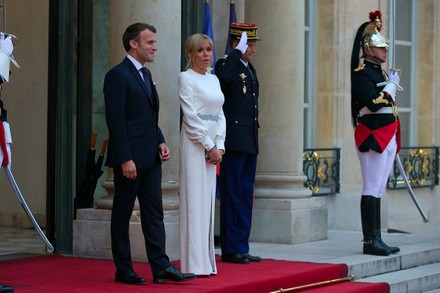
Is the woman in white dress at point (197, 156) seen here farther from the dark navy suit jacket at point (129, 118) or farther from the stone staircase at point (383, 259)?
the stone staircase at point (383, 259)

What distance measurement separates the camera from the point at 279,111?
1148cm

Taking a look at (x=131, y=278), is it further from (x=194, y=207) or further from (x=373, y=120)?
(x=373, y=120)

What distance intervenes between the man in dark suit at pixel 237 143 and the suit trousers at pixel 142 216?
1.42m

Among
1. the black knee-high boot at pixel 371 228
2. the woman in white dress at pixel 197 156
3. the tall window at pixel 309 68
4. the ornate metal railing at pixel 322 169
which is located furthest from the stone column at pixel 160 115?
the tall window at pixel 309 68

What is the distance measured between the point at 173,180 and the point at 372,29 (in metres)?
2.17

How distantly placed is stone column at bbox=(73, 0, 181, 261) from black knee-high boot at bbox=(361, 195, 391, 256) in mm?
1760

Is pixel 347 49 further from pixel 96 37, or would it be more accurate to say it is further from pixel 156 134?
pixel 156 134

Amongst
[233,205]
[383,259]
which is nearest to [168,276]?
[233,205]

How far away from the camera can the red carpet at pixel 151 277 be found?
26.2ft

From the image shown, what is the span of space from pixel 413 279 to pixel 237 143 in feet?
6.32

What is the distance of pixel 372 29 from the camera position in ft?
33.9

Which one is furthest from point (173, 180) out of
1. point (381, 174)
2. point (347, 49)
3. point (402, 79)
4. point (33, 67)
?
point (402, 79)

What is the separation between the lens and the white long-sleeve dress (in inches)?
337

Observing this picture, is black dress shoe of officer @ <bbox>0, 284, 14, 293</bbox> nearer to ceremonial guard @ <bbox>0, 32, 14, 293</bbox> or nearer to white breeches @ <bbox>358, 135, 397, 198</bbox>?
ceremonial guard @ <bbox>0, 32, 14, 293</bbox>
